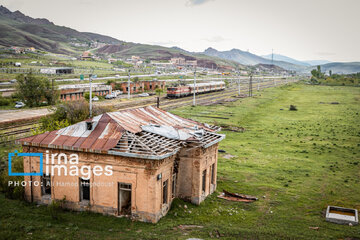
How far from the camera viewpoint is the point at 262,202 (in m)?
19.9

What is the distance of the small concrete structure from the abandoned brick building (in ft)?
23.2

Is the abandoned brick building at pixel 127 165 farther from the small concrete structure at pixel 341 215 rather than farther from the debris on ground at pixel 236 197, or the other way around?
the small concrete structure at pixel 341 215

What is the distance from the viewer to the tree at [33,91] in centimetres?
5506

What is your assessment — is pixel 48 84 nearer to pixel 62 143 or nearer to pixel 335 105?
pixel 62 143

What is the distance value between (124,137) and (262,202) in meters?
9.72

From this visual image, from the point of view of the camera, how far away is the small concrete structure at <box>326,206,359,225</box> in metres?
16.8

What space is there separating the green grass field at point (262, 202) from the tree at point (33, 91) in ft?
109

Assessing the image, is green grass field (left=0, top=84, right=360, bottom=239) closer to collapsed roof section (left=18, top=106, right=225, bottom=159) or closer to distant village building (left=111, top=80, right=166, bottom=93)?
collapsed roof section (left=18, top=106, right=225, bottom=159)

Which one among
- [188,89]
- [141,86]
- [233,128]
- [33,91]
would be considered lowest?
[233,128]

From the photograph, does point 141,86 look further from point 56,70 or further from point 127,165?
point 127,165

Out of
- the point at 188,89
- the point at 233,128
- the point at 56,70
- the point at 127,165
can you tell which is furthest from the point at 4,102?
the point at 127,165

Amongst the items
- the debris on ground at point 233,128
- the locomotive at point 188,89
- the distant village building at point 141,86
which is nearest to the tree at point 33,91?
the distant village building at point 141,86

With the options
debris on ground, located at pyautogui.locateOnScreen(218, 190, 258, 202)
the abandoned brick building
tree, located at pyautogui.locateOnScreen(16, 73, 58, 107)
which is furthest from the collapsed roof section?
tree, located at pyautogui.locateOnScreen(16, 73, 58, 107)

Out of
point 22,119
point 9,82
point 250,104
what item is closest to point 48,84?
point 22,119
